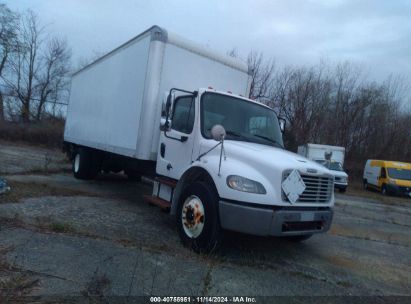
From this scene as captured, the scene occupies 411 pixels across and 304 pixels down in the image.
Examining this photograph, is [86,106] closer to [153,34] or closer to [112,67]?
[112,67]

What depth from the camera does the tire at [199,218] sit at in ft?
18.3

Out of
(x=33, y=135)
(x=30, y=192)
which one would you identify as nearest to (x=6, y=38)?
(x=33, y=135)

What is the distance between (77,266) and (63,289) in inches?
26.3

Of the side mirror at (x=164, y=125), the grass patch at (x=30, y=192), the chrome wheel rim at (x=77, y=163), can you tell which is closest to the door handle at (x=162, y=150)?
the side mirror at (x=164, y=125)

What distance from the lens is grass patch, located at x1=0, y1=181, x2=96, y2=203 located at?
8141mm

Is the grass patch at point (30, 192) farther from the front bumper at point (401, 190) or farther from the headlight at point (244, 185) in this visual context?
the front bumper at point (401, 190)

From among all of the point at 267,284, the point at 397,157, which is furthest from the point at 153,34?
the point at 397,157

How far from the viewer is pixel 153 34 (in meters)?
7.59

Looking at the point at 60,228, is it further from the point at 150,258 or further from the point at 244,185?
the point at 244,185

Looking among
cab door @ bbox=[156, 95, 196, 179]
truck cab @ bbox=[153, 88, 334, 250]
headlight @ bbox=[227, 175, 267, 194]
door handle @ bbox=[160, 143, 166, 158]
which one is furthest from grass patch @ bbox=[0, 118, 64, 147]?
headlight @ bbox=[227, 175, 267, 194]

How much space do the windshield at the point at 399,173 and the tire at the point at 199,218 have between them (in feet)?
80.4

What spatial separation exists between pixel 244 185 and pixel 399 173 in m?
25.2

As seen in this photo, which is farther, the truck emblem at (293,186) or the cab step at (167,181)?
the cab step at (167,181)

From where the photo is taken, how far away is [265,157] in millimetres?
5676
